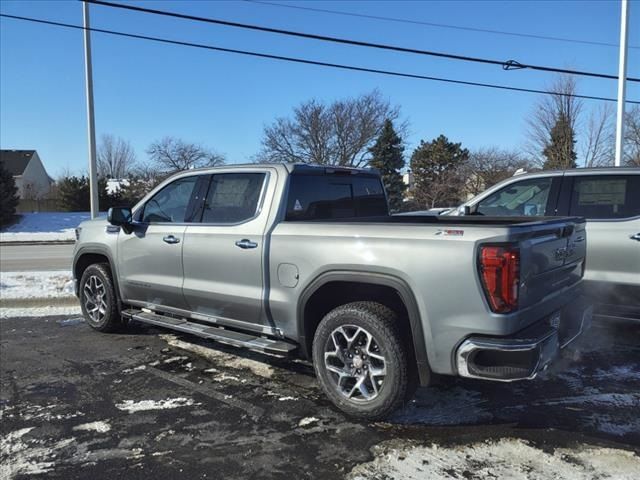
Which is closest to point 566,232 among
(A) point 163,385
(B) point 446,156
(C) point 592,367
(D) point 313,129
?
(C) point 592,367

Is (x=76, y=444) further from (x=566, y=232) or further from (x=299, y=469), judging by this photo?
(x=566, y=232)

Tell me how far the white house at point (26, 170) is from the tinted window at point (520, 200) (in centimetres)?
5551

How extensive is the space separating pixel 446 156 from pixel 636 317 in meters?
45.0

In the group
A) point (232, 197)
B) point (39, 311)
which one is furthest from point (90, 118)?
point (232, 197)

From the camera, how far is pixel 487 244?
327 cm

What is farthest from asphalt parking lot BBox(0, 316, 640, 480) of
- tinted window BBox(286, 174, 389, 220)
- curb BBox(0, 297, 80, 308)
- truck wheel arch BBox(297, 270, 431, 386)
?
curb BBox(0, 297, 80, 308)

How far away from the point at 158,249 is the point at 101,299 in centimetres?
145

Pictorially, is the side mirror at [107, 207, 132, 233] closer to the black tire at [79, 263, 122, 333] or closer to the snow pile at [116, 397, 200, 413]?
the black tire at [79, 263, 122, 333]

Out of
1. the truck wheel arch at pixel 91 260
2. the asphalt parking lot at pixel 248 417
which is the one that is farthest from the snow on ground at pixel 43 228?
the asphalt parking lot at pixel 248 417

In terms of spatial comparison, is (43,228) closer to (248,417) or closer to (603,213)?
(248,417)

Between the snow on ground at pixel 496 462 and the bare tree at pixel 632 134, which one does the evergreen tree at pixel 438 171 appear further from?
the snow on ground at pixel 496 462

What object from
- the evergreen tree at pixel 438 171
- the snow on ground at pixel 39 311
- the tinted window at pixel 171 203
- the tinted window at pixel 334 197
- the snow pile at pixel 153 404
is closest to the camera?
the snow pile at pixel 153 404

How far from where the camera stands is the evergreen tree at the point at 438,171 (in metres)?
43.2

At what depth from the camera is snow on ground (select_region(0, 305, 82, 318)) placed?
7.56 metres
